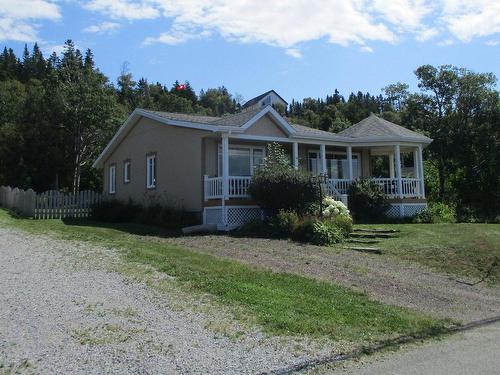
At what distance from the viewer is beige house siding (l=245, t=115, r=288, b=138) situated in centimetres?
2042

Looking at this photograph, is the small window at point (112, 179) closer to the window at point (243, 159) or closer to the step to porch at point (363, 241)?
the window at point (243, 159)

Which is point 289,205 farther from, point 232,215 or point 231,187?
point 231,187

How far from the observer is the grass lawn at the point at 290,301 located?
6856mm

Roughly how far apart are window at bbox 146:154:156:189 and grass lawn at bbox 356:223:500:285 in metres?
11.8

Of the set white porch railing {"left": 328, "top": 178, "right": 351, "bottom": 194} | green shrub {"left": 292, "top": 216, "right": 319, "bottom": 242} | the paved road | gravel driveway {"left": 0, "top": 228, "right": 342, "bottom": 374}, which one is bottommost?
the paved road

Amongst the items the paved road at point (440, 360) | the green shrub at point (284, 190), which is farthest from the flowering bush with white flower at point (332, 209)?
the paved road at point (440, 360)

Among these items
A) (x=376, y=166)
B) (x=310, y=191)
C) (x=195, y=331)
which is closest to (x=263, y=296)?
(x=195, y=331)

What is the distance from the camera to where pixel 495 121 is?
3353 cm

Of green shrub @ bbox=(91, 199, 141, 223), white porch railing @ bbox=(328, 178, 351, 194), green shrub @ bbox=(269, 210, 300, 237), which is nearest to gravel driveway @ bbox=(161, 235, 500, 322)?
green shrub @ bbox=(269, 210, 300, 237)

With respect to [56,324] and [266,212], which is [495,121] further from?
[56,324]

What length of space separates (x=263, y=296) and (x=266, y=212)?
10.5 meters

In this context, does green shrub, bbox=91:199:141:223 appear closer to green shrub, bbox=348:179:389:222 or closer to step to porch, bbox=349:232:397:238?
green shrub, bbox=348:179:389:222

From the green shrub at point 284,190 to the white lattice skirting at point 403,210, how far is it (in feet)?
19.2

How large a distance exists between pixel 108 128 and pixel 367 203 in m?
A: 27.2
